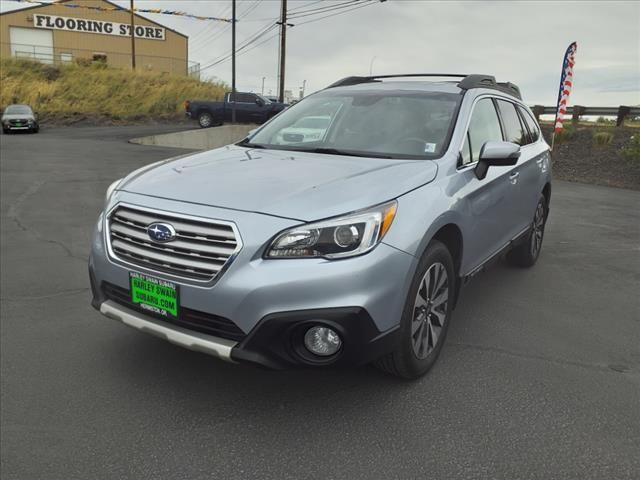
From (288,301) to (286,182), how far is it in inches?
28.2

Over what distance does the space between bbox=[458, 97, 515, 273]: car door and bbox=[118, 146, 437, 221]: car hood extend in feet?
1.53

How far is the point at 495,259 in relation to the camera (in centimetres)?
434

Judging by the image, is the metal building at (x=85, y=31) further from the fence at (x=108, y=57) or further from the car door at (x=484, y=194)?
the car door at (x=484, y=194)

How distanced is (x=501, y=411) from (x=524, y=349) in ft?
2.99

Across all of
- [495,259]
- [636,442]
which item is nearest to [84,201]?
[495,259]

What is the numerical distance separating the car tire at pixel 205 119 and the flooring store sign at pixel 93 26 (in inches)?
1252

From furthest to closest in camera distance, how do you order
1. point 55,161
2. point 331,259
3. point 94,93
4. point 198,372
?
point 94,93 → point 55,161 → point 198,372 → point 331,259

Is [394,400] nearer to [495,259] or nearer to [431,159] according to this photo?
[431,159]

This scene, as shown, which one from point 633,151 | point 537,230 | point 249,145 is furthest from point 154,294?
point 633,151

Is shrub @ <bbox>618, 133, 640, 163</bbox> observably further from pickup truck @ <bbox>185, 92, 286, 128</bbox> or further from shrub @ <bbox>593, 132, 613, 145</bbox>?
pickup truck @ <bbox>185, 92, 286, 128</bbox>

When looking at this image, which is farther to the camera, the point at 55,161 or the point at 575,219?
the point at 55,161

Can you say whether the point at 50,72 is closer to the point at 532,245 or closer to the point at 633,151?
the point at 633,151

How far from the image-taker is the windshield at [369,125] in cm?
369

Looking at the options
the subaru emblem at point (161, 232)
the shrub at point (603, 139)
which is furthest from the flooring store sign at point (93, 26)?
the subaru emblem at point (161, 232)
